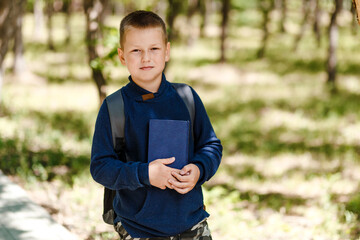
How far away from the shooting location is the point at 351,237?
4555mm

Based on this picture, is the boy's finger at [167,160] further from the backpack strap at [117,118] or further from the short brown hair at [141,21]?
the short brown hair at [141,21]

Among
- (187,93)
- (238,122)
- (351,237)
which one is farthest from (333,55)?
(187,93)

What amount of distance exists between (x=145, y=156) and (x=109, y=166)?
0.59ft

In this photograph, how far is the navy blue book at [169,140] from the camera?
76.1 inches

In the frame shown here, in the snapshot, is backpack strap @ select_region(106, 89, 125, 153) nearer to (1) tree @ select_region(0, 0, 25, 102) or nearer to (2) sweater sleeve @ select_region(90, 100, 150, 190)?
(2) sweater sleeve @ select_region(90, 100, 150, 190)

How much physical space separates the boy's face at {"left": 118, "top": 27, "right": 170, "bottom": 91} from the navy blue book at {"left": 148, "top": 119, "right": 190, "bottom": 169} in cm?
23

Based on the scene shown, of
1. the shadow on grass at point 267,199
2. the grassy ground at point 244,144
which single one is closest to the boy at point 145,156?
the grassy ground at point 244,144

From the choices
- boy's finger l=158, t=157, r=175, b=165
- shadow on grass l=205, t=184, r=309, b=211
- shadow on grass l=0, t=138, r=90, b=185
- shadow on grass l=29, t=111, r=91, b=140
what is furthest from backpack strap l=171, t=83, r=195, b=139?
shadow on grass l=29, t=111, r=91, b=140

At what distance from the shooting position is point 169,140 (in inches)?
76.6

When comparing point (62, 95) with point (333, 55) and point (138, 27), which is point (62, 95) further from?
point (138, 27)

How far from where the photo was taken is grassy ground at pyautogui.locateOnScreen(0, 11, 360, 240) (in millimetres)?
5156

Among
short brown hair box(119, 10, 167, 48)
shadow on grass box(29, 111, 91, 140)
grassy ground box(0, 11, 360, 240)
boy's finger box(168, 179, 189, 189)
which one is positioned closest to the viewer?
boy's finger box(168, 179, 189, 189)

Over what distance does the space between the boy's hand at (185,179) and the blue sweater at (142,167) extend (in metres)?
0.08

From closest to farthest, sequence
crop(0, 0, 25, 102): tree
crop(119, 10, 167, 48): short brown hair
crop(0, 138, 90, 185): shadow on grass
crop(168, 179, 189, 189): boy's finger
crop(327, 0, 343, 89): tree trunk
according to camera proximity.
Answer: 1. crop(168, 179, 189, 189): boy's finger
2. crop(119, 10, 167, 48): short brown hair
3. crop(0, 138, 90, 185): shadow on grass
4. crop(0, 0, 25, 102): tree
5. crop(327, 0, 343, 89): tree trunk
